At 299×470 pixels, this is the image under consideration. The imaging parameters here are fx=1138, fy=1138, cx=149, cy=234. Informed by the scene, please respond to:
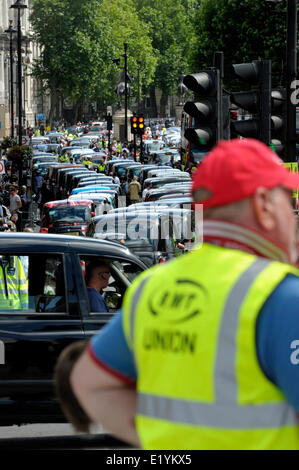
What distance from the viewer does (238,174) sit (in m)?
2.47

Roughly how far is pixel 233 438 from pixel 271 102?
32.6ft

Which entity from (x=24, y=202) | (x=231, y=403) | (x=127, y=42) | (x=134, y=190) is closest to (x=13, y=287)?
(x=231, y=403)

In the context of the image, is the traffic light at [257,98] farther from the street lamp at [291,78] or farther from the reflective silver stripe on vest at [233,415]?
the reflective silver stripe on vest at [233,415]

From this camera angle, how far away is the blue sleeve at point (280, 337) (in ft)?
7.66

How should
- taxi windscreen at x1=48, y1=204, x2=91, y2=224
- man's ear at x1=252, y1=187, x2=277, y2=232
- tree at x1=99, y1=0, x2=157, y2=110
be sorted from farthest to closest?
tree at x1=99, y1=0, x2=157, y2=110, taxi windscreen at x1=48, y1=204, x2=91, y2=224, man's ear at x1=252, y1=187, x2=277, y2=232

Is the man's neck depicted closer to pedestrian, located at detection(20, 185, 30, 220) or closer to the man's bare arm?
the man's bare arm

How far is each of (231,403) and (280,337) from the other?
17 centimetres

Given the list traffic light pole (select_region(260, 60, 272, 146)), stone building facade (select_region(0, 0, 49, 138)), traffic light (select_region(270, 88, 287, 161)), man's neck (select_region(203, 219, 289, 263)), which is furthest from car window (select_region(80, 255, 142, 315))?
stone building facade (select_region(0, 0, 49, 138))

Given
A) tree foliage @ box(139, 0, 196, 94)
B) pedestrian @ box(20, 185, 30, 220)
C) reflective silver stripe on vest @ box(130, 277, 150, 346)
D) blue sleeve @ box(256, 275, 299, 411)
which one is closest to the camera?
blue sleeve @ box(256, 275, 299, 411)

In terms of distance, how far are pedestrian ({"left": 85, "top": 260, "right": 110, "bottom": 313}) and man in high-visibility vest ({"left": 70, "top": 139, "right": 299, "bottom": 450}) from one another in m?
5.17

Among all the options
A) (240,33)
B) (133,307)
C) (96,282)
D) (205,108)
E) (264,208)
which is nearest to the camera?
(264,208)

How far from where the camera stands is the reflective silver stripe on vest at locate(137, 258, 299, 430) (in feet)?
7.73

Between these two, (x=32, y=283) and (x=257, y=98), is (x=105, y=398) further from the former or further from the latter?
(x=257, y=98)

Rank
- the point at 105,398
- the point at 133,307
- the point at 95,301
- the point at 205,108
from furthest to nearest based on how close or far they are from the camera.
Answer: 1. the point at 205,108
2. the point at 95,301
3. the point at 105,398
4. the point at 133,307
